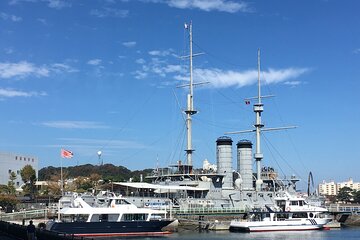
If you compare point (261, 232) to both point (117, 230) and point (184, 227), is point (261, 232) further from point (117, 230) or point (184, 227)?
point (117, 230)

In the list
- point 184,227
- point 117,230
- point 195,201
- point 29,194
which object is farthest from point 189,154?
point 29,194

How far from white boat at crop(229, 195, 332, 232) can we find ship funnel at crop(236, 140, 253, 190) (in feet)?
40.1

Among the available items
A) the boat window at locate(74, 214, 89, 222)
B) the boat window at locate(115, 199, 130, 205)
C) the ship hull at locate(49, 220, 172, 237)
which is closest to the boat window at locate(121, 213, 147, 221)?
the ship hull at locate(49, 220, 172, 237)

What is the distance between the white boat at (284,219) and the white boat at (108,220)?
44.9 ft

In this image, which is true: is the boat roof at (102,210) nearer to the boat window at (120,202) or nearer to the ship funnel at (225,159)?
the boat window at (120,202)

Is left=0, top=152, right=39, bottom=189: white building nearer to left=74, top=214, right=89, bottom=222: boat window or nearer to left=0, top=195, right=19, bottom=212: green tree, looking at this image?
left=0, top=195, right=19, bottom=212: green tree

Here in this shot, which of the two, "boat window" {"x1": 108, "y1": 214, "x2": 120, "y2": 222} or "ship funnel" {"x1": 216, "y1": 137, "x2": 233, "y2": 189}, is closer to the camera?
"boat window" {"x1": 108, "y1": 214, "x2": 120, "y2": 222}

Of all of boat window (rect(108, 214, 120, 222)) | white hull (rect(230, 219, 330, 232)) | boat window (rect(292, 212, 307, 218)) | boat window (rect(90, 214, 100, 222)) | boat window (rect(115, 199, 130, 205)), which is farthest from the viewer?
boat window (rect(292, 212, 307, 218))

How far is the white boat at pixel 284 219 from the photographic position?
6334cm

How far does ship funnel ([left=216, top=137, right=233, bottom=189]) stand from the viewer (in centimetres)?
7675

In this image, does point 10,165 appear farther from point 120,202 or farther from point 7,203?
point 120,202

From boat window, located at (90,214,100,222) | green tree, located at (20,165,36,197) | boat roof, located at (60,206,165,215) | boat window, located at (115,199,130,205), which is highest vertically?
green tree, located at (20,165,36,197)

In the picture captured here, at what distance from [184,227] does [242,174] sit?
21486 mm

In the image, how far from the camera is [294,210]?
2635 inches
